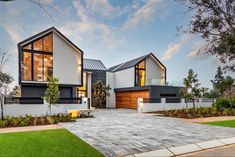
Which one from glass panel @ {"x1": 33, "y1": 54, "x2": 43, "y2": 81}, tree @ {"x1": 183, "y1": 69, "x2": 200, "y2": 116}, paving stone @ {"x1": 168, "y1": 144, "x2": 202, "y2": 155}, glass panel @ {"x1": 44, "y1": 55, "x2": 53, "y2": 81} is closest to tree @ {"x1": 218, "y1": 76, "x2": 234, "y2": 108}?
tree @ {"x1": 183, "y1": 69, "x2": 200, "y2": 116}

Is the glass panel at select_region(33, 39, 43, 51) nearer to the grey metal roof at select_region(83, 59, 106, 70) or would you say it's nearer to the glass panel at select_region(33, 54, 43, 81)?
the glass panel at select_region(33, 54, 43, 81)

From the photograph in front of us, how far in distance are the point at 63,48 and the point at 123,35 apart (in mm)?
6086

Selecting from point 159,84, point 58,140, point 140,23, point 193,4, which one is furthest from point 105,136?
point 159,84

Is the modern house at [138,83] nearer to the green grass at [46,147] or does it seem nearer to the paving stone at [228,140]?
the paving stone at [228,140]

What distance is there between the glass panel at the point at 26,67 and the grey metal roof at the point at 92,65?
1094 cm

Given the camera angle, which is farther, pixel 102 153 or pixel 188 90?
pixel 188 90

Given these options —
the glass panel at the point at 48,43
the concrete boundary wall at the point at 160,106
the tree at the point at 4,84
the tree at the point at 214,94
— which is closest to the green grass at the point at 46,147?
the tree at the point at 4,84

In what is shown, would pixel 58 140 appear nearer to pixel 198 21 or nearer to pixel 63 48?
pixel 198 21

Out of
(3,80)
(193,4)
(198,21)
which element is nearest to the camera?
(193,4)

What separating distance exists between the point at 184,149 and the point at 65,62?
16240 mm

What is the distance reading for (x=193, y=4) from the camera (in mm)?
9859

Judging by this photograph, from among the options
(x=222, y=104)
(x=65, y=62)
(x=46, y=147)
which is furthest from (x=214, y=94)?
(x=46, y=147)

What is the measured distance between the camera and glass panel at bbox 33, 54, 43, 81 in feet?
63.4

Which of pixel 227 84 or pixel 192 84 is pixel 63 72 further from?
pixel 227 84
